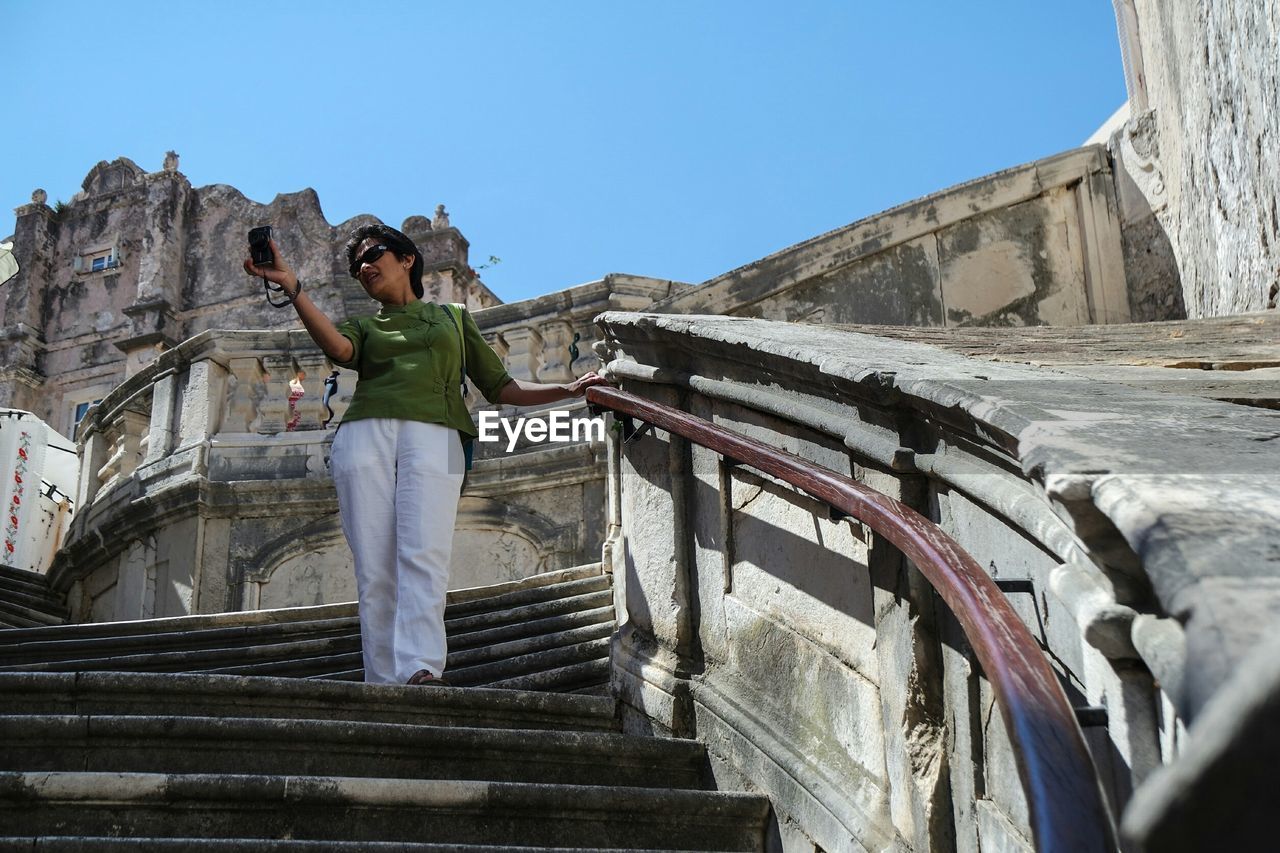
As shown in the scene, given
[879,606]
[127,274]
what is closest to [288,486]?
[879,606]

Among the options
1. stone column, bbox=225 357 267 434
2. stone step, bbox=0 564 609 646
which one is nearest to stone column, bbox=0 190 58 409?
stone column, bbox=225 357 267 434

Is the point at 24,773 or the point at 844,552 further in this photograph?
the point at 844,552

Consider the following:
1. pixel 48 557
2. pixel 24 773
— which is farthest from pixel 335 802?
pixel 48 557

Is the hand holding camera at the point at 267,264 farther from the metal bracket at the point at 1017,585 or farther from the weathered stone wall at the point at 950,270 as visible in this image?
the weathered stone wall at the point at 950,270

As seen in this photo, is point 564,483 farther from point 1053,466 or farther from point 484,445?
point 1053,466

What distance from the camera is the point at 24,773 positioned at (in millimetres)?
2906

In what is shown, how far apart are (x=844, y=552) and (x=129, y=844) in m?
1.66

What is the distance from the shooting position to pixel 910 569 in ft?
8.93

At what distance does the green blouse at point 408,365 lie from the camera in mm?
4176

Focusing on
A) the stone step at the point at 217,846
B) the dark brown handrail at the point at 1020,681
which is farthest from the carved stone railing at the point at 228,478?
the dark brown handrail at the point at 1020,681

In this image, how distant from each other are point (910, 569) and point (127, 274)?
2730 cm

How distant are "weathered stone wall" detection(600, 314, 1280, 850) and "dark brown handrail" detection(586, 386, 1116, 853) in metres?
0.10

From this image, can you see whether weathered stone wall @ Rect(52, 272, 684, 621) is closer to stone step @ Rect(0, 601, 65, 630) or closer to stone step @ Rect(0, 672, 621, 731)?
stone step @ Rect(0, 601, 65, 630)

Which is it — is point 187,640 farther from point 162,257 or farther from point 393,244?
point 162,257
